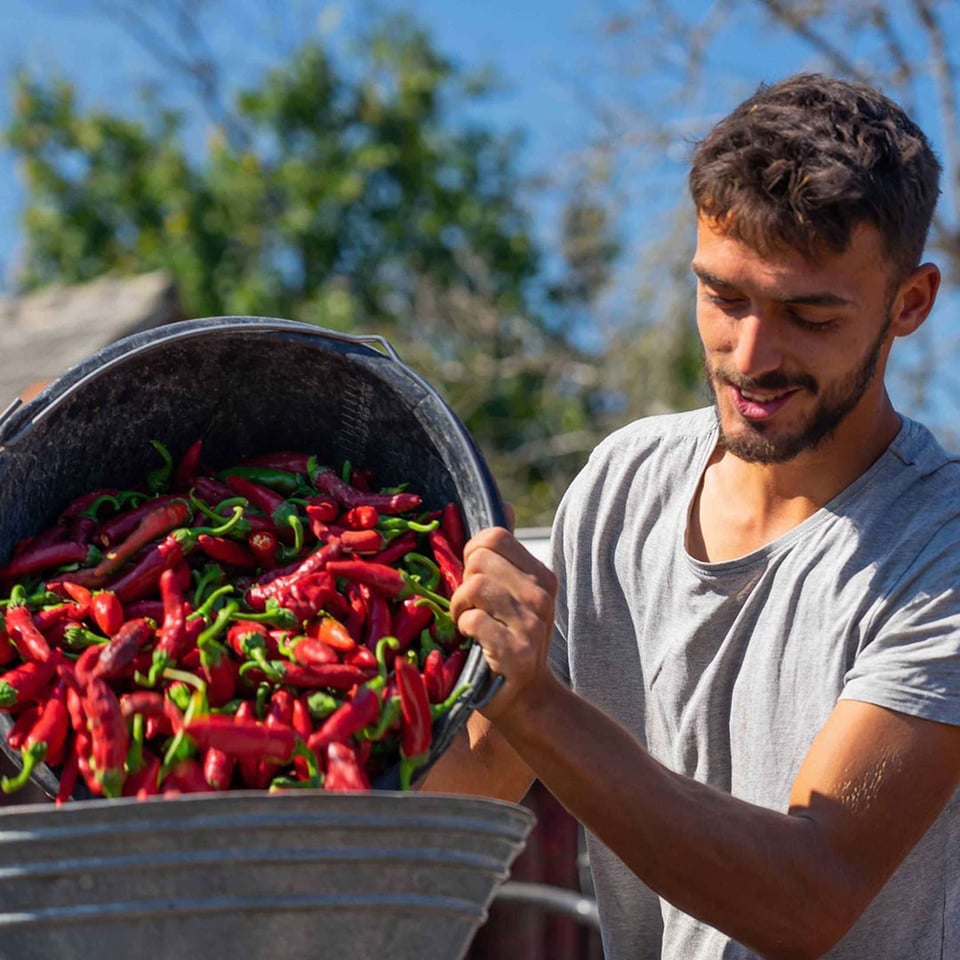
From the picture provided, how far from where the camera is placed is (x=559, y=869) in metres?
6.59

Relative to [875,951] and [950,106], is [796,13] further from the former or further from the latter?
[875,951]

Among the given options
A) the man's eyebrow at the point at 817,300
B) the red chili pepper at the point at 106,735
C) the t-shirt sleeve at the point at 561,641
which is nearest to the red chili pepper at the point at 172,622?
the red chili pepper at the point at 106,735

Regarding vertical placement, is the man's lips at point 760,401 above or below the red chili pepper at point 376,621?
above

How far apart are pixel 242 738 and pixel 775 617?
99 cm

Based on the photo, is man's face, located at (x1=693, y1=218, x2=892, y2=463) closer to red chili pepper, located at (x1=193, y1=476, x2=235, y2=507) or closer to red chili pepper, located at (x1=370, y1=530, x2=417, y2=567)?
red chili pepper, located at (x1=370, y1=530, x2=417, y2=567)

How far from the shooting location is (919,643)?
92.7 inches

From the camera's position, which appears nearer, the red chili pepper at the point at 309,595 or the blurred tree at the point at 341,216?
the red chili pepper at the point at 309,595

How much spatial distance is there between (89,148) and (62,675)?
1830cm

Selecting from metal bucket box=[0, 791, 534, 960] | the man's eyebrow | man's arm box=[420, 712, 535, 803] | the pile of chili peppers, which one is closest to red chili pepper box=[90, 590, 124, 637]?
the pile of chili peppers

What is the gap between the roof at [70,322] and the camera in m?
8.78

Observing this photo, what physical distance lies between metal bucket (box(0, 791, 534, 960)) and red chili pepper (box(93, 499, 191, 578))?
0.69m

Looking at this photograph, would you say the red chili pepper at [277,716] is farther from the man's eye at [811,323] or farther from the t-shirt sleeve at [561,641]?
the man's eye at [811,323]

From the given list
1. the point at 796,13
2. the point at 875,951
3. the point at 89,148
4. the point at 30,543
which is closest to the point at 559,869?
the point at 875,951

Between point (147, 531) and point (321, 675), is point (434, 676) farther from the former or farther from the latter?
point (147, 531)
